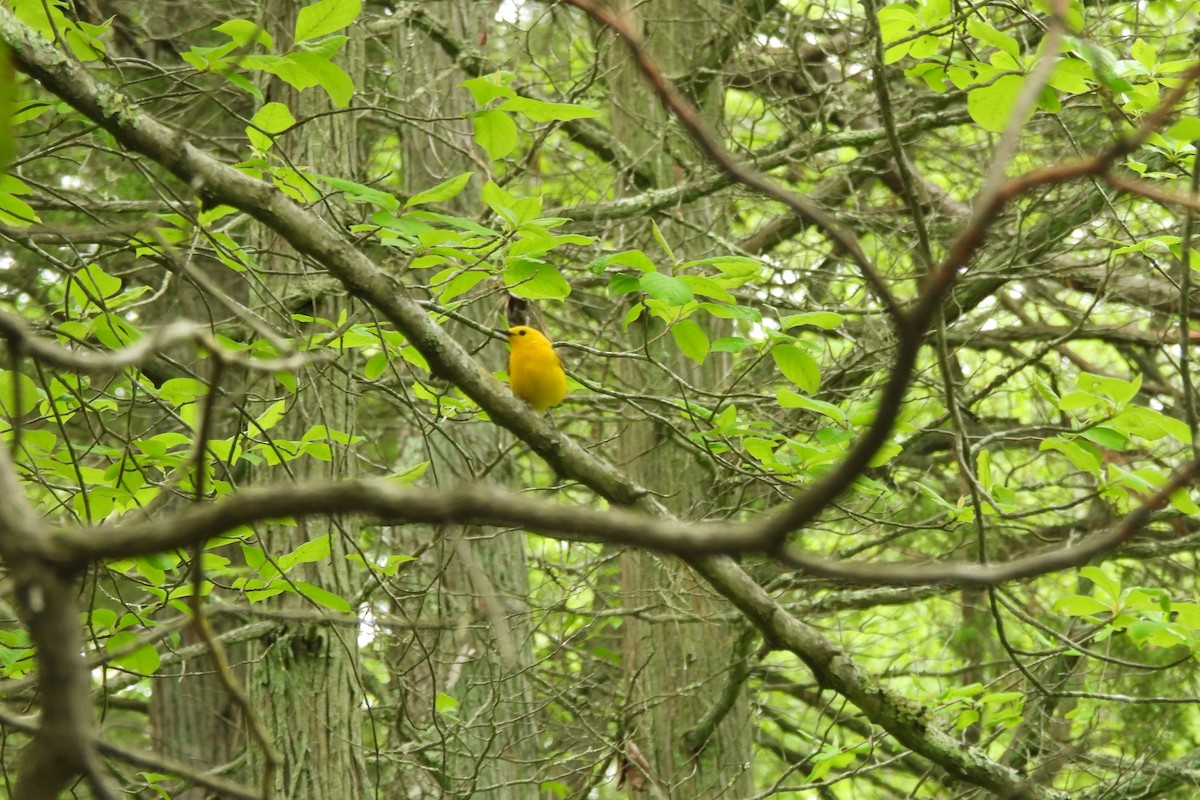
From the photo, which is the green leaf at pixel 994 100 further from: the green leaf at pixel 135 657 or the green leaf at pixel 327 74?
the green leaf at pixel 135 657

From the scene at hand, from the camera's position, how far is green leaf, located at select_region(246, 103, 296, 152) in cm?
299

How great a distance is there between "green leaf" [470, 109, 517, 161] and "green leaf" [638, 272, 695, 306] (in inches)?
18.8

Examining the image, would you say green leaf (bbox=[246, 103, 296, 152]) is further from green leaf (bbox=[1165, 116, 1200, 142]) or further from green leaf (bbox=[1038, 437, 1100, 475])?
green leaf (bbox=[1165, 116, 1200, 142])

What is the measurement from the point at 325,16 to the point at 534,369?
206 centimetres

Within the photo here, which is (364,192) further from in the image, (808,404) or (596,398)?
(596,398)

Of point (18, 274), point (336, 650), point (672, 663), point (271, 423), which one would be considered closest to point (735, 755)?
point (672, 663)

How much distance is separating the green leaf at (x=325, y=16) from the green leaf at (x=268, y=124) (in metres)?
0.28

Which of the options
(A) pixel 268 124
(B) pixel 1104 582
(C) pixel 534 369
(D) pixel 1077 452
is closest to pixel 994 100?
(D) pixel 1077 452

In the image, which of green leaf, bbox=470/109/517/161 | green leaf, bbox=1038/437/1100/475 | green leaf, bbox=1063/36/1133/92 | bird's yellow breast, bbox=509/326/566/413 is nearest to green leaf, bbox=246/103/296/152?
green leaf, bbox=470/109/517/161

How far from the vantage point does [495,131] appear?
2.83 meters

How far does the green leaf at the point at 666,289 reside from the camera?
9.36ft

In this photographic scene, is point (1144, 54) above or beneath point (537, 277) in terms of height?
above

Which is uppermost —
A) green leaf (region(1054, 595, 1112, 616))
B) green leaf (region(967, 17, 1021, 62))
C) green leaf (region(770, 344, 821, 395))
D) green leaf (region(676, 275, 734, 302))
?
green leaf (region(967, 17, 1021, 62))

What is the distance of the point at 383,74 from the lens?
5.89 meters
